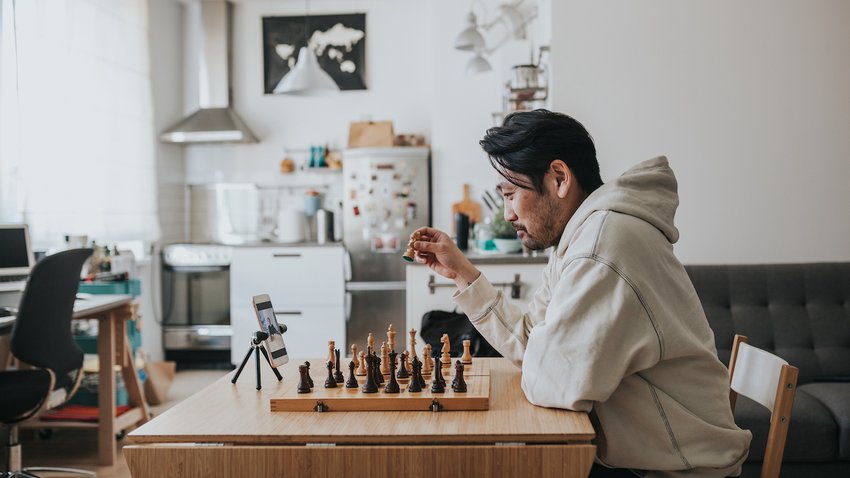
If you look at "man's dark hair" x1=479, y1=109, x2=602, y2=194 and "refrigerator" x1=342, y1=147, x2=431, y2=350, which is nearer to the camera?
"man's dark hair" x1=479, y1=109, x2=602, y2=194

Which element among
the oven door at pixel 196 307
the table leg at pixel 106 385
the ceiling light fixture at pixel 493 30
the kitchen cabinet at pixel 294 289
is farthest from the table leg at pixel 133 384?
the ceiling light fixture at pixel 493 30

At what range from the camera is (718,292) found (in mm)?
3191

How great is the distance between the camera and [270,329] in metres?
1.72

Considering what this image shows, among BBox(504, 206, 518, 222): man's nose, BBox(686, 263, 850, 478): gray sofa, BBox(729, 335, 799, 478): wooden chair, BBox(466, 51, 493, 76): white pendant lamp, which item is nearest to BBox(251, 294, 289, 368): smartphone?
BBox(504, 206, 518, 222): man's nose

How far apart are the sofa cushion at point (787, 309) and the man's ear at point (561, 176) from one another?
1.84 m

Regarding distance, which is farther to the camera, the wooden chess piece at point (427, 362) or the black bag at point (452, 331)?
the black bag at point (452, 331)

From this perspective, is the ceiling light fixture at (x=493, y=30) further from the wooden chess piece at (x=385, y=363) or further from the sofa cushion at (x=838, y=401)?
the wooden chess piece at (x=385, y=363)

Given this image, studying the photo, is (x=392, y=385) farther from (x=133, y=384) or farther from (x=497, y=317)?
(x=133, y=384)

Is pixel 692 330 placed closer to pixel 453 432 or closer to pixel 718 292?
pixel 453 432

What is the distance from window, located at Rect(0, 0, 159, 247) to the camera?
4141mm

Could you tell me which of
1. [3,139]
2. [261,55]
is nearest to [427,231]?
[3,139]

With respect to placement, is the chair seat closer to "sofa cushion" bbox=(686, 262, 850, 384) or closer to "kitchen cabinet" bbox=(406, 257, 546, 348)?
"kitchen cabinet" bbox=(406, 257, 546, 348)

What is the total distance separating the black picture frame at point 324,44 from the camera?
247 inches

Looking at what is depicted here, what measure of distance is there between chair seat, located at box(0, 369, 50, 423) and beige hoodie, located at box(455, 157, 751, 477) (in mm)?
2155
